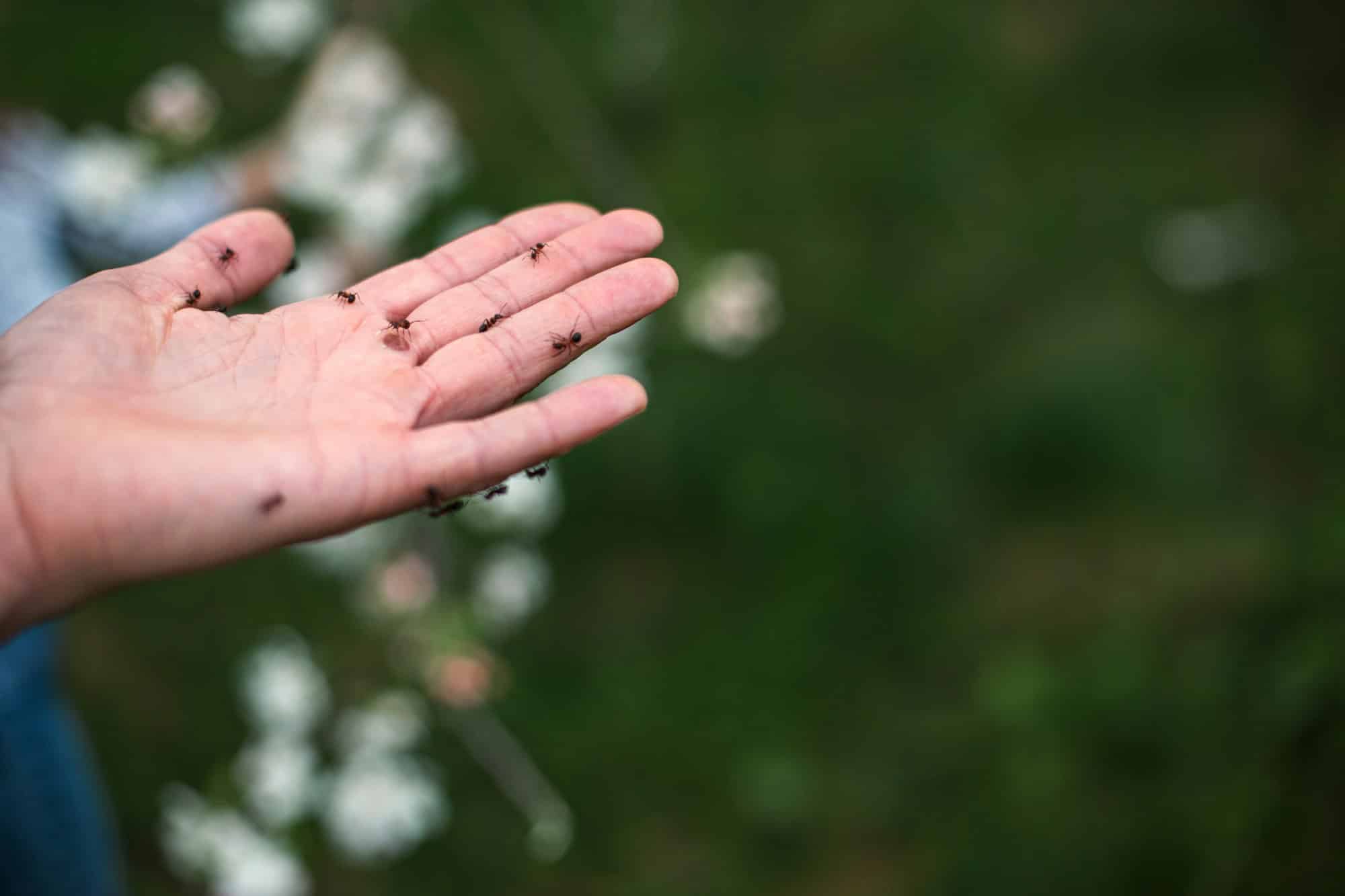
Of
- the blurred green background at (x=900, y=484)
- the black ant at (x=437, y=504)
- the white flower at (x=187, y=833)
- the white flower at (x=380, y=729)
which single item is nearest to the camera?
the black ant at (x=437, y=504)

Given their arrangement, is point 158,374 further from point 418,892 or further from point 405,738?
point 418,892

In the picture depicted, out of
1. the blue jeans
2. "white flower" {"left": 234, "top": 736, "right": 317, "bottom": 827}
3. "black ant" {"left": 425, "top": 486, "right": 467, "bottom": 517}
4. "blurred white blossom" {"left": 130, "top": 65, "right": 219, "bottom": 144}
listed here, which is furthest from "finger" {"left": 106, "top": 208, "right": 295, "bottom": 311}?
"white flower" {"left": 234, "top": 736, "right": 317, "bottom": 827}

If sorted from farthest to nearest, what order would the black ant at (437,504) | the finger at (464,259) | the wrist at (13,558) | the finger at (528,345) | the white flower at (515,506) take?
the white flower at (515,506)
the finger at (464,259)
the finger at (528,345)
the black ant at (437,504)
the wrist at (13,558)

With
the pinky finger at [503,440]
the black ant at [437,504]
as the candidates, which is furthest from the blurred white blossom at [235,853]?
the pinky finger at [503,440]

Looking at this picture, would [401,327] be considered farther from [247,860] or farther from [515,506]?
[247,860]

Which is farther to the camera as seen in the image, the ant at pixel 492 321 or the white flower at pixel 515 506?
the white flower at pixel 515 506

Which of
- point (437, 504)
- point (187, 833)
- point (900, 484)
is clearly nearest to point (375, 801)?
point (187, 833)

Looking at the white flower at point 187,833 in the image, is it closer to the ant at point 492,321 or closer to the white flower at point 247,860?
the white flower at point 247,860
